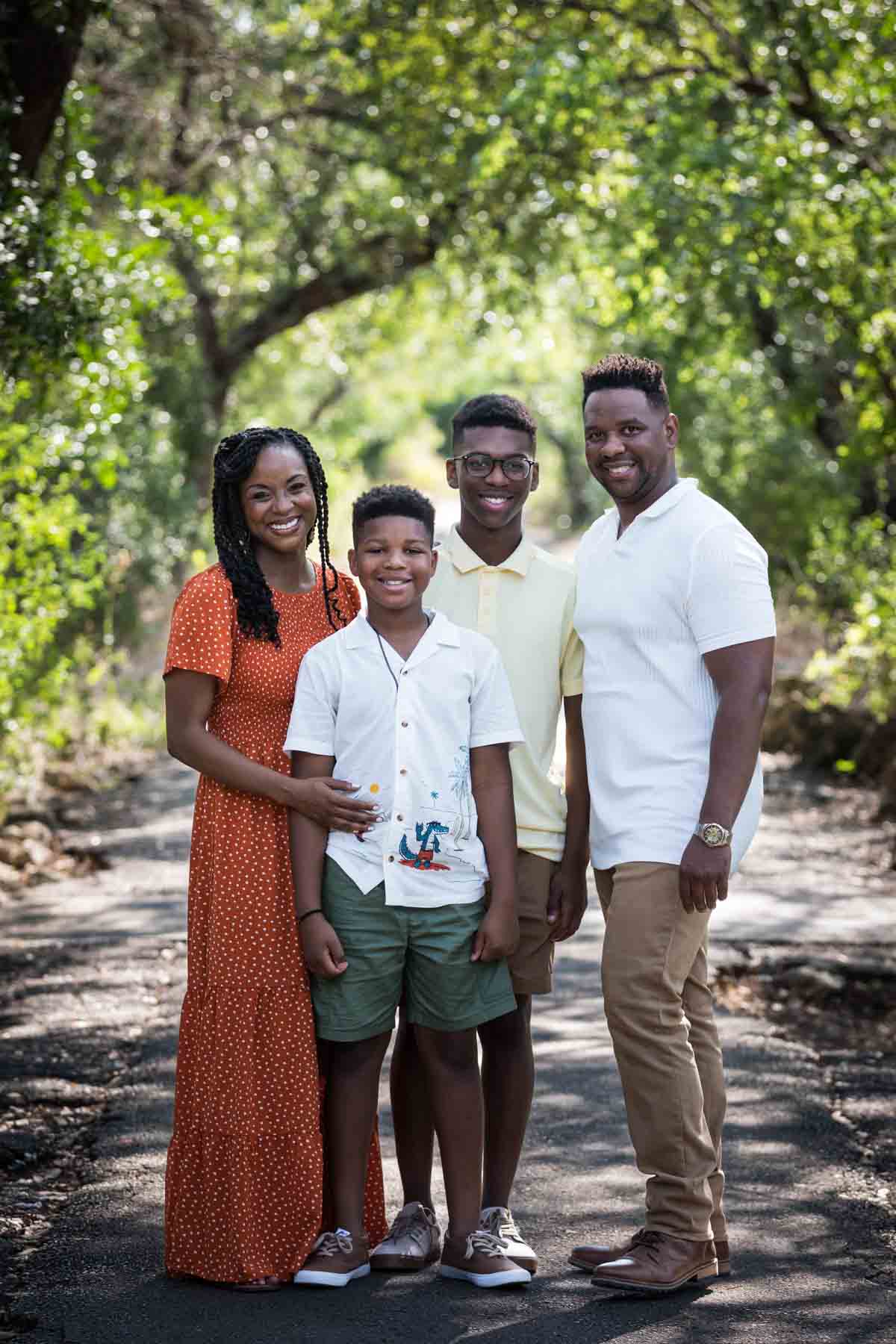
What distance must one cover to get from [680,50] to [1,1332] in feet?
36.5

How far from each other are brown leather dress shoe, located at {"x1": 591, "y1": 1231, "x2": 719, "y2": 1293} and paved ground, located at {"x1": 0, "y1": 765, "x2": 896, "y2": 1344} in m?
0.04

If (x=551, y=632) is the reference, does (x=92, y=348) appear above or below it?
above

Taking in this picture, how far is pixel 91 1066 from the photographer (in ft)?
20.6

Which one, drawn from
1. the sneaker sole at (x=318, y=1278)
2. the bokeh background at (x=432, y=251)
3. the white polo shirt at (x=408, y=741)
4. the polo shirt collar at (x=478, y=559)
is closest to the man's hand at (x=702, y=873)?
the white polo shirt at (x=408, y=741)

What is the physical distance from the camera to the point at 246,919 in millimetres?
4148

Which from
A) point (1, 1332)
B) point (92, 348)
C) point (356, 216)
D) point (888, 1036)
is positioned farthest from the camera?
point (356, 216)

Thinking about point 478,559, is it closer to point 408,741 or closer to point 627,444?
point 627,444

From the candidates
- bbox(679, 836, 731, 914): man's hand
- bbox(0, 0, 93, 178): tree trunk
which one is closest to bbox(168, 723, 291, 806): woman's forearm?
bbox(679, 836, 731, 914): man's hand

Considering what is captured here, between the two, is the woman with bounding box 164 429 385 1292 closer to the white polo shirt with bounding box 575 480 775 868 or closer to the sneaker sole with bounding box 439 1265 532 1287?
the sneaker sole with bounding box 439 1265 532 1287

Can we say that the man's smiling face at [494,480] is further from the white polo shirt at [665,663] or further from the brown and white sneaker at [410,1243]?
the brown and white sneaker at [410,1243]

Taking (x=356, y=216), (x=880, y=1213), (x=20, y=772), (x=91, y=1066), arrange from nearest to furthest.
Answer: (x=880, y=1213)
(x=91, y=1066)
(x=20, y=772)
(x=356, y=216)

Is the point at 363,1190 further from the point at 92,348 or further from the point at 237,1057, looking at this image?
the point at 92,348

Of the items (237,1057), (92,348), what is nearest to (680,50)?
(92,348)

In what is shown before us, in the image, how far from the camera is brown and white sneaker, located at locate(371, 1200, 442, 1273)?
4.18 metres
